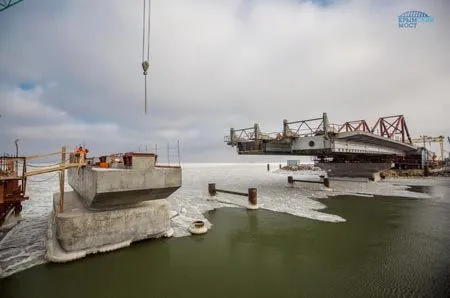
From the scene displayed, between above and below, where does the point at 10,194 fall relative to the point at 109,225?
above

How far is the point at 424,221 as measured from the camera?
1291cm

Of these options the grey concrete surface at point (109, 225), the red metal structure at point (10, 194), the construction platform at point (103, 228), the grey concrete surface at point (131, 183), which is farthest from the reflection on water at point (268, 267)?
the red metal structure at point (10, 194)

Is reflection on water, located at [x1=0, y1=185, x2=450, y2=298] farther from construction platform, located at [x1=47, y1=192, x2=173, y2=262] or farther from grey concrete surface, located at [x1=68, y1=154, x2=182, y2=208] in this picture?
grey concrete surface, located at [x1=68, y1=154, x2=182, y2=208]

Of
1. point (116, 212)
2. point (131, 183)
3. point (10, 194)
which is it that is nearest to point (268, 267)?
point (131, 183)

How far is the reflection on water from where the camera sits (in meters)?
6.27

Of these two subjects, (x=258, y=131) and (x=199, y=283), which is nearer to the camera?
(x=199, y=283)

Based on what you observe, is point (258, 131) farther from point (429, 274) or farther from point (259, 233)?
point (429, 274)

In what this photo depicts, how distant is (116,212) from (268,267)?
6.39 m

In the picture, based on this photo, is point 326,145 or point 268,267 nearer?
point 268,267

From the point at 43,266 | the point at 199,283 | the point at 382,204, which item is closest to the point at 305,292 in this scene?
the point at 199,283

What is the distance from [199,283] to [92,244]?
190 inches

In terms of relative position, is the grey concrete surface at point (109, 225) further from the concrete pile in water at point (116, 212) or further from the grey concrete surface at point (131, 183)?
the grey concrete surface at point (131, 183)

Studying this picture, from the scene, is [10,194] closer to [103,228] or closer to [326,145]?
[103,228]

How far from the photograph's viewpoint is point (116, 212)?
364 inches
